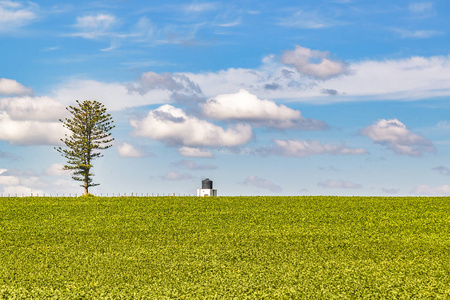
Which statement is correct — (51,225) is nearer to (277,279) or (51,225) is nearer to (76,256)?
(76,256)

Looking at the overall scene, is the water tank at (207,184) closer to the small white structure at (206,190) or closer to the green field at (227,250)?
the small white structure at (206,190)

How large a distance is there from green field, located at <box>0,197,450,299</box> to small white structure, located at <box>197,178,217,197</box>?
16.0 metres

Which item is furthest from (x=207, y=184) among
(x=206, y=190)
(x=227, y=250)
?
(x=227, y=250)

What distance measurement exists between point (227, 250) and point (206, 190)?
34.4 metres

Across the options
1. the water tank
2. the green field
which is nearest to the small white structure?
the water tank

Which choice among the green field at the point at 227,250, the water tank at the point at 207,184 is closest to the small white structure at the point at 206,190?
the water tank at the point at 207,184

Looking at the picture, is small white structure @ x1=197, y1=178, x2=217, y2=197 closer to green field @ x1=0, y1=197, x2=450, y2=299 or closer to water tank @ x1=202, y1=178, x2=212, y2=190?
water tank @ x1=202, y1=178, x2=212, y2=190

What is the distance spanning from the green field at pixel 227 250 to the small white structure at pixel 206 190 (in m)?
16.0

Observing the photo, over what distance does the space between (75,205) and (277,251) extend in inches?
913

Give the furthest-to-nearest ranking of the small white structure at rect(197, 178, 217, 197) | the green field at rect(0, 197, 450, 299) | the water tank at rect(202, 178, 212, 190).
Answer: the water tank at rect(202, 178, 212, 190), the small white structure at rect(197, 178, 217, 197), the green field at rect(0, 197, 450, 299)

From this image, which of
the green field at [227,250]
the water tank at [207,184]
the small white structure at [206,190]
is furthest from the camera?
the water tank at [207,184]

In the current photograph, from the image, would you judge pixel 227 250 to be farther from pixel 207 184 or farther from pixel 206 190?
pixel 207 184

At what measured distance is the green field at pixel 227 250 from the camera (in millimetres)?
14789

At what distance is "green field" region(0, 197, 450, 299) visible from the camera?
582 inches
